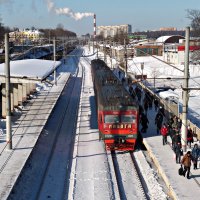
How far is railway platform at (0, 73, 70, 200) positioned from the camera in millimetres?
15039

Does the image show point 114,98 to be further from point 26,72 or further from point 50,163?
point 26,72

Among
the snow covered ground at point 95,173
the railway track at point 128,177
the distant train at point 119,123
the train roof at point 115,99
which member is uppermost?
the train roof at point 115,99

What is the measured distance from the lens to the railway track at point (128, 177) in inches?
568

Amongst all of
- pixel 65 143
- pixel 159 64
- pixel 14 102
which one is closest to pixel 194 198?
pixel 65 143

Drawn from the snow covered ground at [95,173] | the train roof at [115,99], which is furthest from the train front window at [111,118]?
the snow covered ground at [95,173]

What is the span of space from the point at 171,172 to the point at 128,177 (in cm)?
175

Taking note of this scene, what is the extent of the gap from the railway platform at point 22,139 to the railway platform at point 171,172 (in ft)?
16.9

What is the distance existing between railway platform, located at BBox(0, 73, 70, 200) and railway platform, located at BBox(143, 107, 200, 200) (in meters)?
5.15

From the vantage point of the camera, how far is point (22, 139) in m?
20.6

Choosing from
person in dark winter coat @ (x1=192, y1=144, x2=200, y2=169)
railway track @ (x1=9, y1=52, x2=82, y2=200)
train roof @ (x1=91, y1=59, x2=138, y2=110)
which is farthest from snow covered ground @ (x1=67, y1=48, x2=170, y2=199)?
train roof @ (x1=91, y1=59, x2=138, y2=110)

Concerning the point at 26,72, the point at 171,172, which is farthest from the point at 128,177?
the point at 26,72

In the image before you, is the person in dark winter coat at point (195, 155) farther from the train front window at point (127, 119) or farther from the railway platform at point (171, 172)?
the train front window at point (127, 119)

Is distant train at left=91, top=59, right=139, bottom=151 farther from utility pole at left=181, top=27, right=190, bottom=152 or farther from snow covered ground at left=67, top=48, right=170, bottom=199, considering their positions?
utility pole at left=181, top=27, right=190, bottom=152

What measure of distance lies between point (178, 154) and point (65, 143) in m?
7.28
